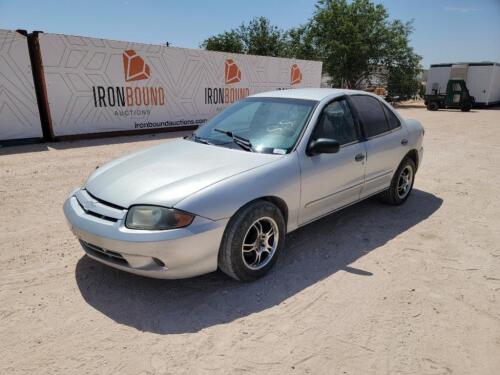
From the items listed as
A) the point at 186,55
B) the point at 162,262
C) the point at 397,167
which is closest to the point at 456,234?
the point at 397,167

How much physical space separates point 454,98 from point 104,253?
2853cm

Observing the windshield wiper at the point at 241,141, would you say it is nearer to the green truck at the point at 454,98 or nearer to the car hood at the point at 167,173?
the car hood at the point at 167,173

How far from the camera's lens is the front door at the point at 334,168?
11.7 feet

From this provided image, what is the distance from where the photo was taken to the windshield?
11.8 feet

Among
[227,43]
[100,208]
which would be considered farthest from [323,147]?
[227,43]

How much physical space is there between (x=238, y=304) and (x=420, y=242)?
2.29 m

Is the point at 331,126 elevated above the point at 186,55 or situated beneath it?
situated beneath

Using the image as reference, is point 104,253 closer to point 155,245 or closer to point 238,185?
point 155,245

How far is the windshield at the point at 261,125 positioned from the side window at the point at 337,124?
0.17 meters

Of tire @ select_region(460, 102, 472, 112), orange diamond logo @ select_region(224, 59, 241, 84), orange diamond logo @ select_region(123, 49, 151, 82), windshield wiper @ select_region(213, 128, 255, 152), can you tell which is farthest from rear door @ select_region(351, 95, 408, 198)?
tire @ select_region(460, 102, 472, 112)

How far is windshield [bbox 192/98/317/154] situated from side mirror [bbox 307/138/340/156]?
18 cm

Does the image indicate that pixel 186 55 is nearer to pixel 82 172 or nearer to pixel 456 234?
pixel 82 172

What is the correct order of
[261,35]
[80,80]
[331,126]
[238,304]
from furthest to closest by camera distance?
[261,35], [80,80], [331,126], [238,304]

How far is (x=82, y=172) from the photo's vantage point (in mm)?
6918
